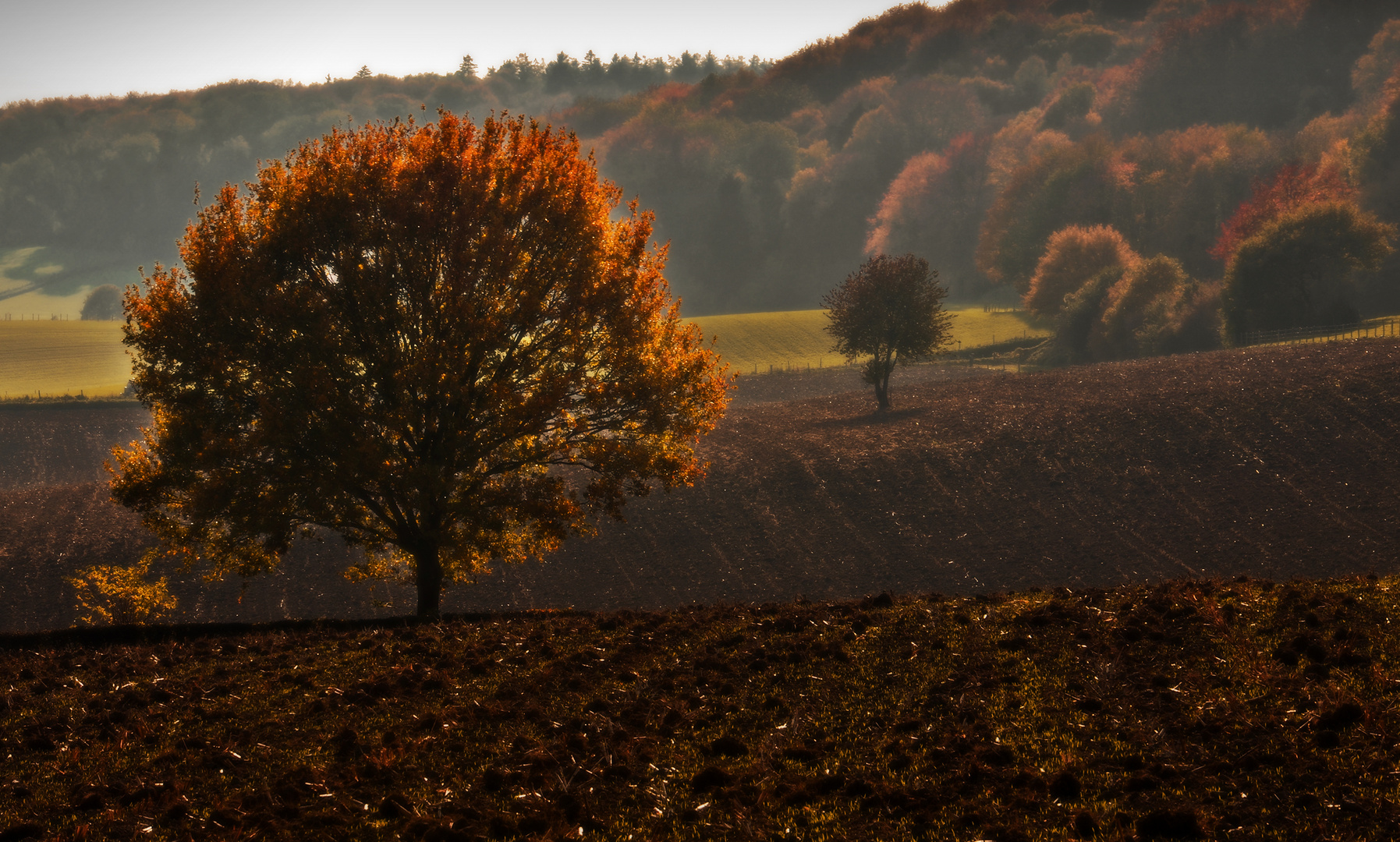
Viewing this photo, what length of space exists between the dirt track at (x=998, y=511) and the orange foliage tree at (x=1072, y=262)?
42108 millimetres

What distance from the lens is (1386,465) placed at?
30625 mm

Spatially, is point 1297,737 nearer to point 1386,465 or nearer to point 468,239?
point 468,239

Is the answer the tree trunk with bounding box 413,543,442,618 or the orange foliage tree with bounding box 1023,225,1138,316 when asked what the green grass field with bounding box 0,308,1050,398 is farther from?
the tree trunk with bounding box 413,543,442,618

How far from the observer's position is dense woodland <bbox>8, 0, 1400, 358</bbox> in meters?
74.1

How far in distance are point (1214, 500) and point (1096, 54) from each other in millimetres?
152808

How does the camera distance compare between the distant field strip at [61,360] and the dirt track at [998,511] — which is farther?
the distant field strip at [61,360]

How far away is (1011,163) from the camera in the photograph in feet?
395

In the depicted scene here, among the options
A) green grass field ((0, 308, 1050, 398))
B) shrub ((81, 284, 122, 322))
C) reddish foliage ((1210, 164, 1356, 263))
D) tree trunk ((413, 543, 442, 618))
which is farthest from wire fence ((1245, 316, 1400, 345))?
shrub ((81, 284, 122, 322))

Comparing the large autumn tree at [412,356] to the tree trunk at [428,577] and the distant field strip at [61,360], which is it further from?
the distant field strip at [61,360]

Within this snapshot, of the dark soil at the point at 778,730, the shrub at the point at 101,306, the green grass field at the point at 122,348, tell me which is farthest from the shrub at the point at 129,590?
the shrub at the point at 101,306

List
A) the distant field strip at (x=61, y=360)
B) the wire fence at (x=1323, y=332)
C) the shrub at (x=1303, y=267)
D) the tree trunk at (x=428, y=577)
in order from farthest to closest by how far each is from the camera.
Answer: the distant field strip at (x=61, y=360)
the shrub at (x=1303, y=267)
the wire fence at (x=1323, y=332)
the tree trunk at (x=428, y=577)

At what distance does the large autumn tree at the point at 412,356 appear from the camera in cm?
1789

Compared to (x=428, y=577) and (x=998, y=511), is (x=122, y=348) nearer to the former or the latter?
(x=428, y=577)

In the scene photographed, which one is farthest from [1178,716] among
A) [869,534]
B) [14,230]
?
[14,230]
